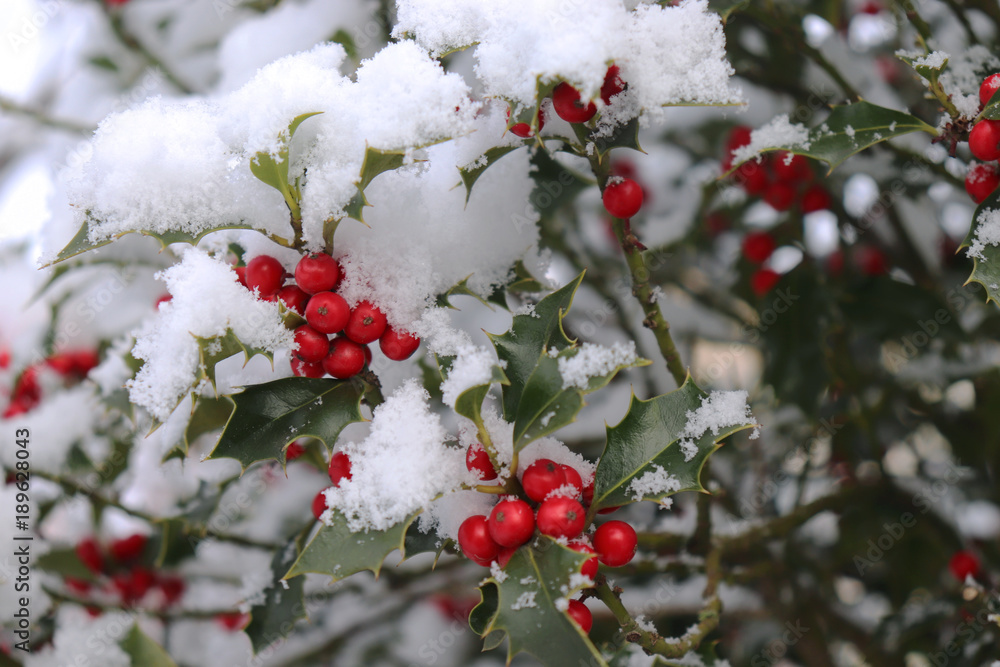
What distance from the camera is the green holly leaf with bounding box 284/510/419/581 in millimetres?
802

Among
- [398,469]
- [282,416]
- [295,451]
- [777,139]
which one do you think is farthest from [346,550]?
[777,139]

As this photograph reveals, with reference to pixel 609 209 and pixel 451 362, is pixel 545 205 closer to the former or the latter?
pixel 609 209

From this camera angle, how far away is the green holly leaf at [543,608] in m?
0.76

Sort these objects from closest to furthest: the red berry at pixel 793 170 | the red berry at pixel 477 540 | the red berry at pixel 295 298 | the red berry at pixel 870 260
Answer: the red berry at pixel 477 540, the red berry at pixel 295 298, the red berry at pixel 793 170, the red berry at pixel 870 260

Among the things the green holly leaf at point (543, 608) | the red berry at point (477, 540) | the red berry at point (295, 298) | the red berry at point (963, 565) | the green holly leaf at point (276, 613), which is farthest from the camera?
the red berry at point (963, 565)

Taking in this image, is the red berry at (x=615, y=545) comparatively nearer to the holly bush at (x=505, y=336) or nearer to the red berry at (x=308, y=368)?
the holly bush at (x=505, y=336)

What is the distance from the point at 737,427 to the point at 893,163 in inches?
45.2

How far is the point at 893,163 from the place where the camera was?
1.61 m

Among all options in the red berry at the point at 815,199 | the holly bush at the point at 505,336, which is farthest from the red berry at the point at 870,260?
the red berry at the point at 815,199

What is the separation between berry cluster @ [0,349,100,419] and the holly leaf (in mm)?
1015

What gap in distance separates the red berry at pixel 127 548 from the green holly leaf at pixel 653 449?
5.82 feet

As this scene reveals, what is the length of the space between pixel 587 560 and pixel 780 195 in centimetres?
146

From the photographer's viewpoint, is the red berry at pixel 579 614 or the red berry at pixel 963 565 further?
the red berry at pixel 963 565

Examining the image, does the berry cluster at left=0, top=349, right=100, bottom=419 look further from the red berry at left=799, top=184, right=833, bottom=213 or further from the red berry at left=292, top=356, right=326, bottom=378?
the red berry at left=799, top=184, right=833, bottom=213
